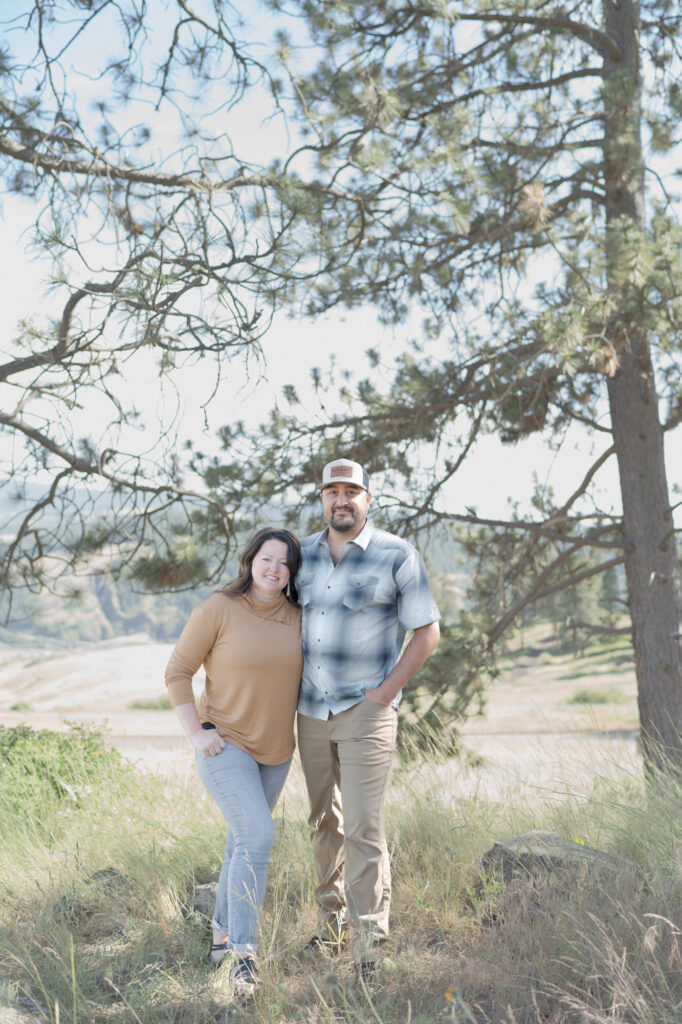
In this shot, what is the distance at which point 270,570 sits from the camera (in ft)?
13.0

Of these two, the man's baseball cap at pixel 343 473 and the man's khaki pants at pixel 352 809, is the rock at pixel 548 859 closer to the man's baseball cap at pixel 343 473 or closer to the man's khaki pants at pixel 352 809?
the man's khaki pants at pixel 352 809

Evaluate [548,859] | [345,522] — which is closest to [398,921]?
[548,859]

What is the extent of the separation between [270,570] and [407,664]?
2.37ft

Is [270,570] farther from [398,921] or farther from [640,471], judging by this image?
[640,471]

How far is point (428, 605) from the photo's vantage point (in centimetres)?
399

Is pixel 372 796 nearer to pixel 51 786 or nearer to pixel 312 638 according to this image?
pixel 312 638

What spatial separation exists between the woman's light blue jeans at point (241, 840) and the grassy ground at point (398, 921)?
0.57ft

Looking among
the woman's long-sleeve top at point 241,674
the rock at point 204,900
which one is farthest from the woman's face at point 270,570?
the rock at point 204,900

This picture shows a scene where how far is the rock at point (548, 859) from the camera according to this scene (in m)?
4.00

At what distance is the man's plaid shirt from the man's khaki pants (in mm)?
100

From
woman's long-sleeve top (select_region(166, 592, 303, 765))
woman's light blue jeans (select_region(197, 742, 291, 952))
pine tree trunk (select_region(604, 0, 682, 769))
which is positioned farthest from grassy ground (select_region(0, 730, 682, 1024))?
pine tree trunk (select_region(604, 0, 682, 769))

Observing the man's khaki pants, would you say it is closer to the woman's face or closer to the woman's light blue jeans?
the woman's light blue jeans

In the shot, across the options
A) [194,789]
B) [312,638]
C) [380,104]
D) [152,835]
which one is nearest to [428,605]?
[312,638]

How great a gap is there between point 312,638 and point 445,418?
5.15 metres
